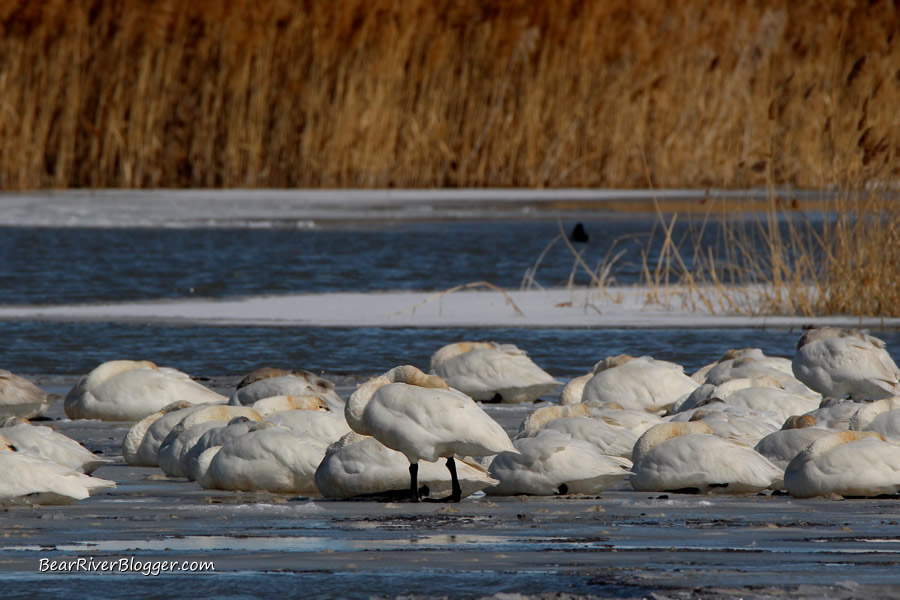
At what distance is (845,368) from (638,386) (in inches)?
30.5

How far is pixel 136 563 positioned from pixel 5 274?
31.8 ft

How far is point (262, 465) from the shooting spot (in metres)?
4.65

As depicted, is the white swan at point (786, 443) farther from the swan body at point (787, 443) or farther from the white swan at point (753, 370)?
the white swan at point (753, 370)

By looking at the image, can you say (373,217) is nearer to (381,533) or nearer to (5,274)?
(5,274)

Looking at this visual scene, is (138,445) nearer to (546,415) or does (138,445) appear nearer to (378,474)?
(378,474)

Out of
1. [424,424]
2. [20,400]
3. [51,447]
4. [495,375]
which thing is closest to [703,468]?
[424,424]

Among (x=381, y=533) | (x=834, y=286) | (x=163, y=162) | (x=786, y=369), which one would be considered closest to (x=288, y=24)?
(x=163, y=162)

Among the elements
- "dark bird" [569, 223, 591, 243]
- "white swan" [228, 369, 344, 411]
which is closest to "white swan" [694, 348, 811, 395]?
"white swan" [228, 369, 344, 411]

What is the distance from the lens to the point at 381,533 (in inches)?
155

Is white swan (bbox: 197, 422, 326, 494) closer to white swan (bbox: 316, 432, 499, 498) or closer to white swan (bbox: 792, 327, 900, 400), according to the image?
white swan (bbox: 316, 432, 499, 498)

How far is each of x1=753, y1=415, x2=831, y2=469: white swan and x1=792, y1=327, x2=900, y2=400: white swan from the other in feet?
4.35

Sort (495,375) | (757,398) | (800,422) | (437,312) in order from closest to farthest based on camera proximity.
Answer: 1. (800,422)
2. (757,398)
3. (495,375)
4. (437,312)

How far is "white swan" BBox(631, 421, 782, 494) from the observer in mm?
4527

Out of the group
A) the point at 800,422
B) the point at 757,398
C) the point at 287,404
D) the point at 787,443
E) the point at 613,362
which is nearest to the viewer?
the point at 787,443
